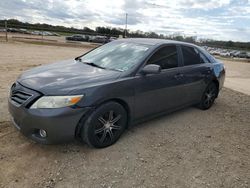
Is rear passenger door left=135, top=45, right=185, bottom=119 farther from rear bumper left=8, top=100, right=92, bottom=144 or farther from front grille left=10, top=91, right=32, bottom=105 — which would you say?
front grille left=10, top=91, right=32, bottom=105

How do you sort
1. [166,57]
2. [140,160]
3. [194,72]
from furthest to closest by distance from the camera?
[194,72], [166,57], [140,160]

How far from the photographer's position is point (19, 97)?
2906 millimetres

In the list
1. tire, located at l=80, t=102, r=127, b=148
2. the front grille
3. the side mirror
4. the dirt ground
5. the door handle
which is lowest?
the dirt ground

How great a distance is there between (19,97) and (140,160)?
1.78 meters

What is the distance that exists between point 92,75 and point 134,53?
0.93 metres

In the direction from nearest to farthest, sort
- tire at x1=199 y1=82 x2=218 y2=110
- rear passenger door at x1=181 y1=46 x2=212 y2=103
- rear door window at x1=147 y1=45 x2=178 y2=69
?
1. rear door window at x1=147 y1=45 x2=178 y2=69
2. rear passenger door at x1=181 y1=46 x2=212 y2=103
3. tire at x1=199 y1=82 x2=218 y2=110

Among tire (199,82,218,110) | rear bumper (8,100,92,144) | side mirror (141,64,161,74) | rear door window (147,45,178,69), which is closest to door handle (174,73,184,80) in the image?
rear door window (147,45,178,69)

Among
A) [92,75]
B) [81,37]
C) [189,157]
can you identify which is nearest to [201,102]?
[189,157]

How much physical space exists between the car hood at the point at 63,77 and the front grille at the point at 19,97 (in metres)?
0.12

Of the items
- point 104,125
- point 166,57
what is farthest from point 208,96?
point 104,125

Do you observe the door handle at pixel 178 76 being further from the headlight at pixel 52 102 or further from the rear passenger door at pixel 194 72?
the headlight at pixel 52 102

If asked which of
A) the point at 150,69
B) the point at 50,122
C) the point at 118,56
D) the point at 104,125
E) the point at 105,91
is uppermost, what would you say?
the point at 118,56

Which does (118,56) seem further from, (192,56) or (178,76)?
(192,56)

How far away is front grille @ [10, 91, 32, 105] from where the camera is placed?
2.80 meters
